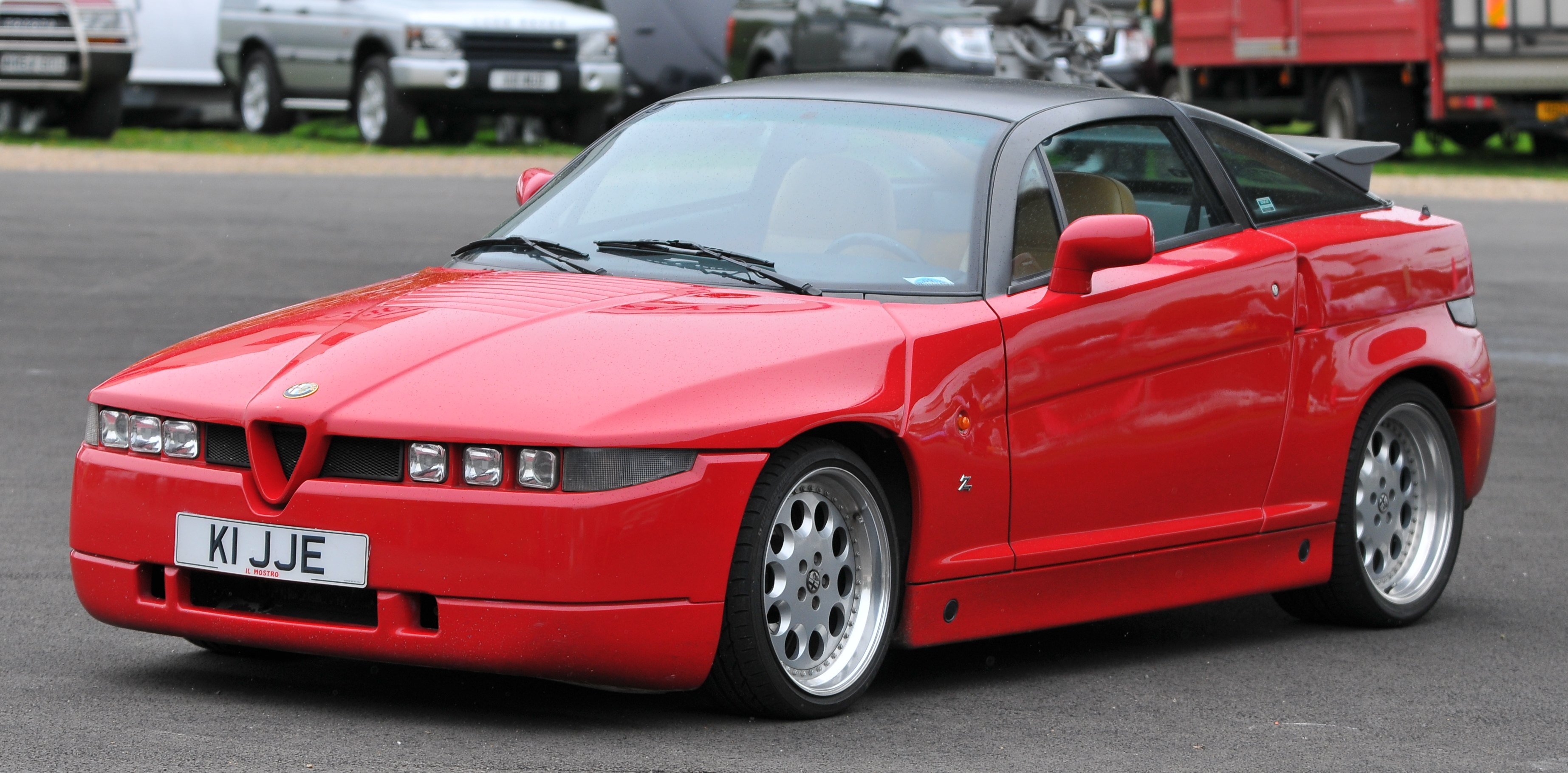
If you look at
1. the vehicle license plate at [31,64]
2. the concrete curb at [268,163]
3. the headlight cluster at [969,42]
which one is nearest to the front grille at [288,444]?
the concrete curb at [268,163]

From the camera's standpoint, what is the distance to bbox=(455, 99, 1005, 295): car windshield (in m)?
5.45

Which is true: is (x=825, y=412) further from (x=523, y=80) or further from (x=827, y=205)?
(x=523, y=80)

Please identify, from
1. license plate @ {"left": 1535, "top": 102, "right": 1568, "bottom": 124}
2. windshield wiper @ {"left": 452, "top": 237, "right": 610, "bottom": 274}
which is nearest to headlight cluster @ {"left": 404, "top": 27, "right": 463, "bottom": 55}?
license plate @ {"left": 1535, "top": 102, "right": 1568, "bottom": 124}

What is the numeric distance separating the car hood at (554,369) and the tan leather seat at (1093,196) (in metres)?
0.82

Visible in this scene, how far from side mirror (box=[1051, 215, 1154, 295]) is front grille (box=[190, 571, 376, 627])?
1779 mm

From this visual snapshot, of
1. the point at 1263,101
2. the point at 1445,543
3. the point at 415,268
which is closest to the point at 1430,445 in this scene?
the point at 1445,543

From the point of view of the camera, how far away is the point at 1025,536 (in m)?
5.39

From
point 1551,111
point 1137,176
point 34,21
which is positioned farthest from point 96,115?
point 1137,176

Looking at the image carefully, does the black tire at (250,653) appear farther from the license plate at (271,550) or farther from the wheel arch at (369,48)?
the wheel arch at (369,48)

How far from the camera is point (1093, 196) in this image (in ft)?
19.4

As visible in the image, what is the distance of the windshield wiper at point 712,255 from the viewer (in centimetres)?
531

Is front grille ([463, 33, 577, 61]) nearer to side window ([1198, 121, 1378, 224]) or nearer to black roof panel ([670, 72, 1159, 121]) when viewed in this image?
black roof panel ([670, 72, 1159, 121])

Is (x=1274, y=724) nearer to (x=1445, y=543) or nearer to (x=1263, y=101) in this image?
(x=1445, y=543)

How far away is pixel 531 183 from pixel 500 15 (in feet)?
51.8
